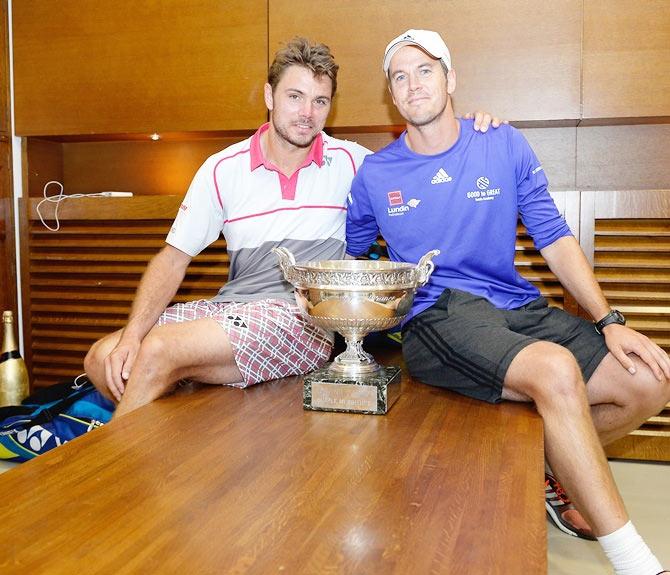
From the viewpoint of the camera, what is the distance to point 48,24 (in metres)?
3.11

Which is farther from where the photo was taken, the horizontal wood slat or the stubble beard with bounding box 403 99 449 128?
the horizontal wood slat

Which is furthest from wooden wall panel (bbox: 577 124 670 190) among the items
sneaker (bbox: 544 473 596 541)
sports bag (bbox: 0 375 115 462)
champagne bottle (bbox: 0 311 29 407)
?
champagne bottle (bbox: 0 311 29 407)

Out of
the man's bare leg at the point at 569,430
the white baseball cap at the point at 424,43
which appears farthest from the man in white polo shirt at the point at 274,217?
the man's bare leg at the point at 569,430

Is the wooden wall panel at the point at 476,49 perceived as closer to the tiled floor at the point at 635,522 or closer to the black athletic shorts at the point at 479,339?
the black athletic shorts at the point at 479,339

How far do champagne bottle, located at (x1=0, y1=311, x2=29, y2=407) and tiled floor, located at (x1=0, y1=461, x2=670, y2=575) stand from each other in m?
0.40

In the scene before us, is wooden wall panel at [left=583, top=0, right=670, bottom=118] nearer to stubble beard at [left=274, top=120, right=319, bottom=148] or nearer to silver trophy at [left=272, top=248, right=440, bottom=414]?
stubble beard at [left=274, top=120, right=319, bottom=148]

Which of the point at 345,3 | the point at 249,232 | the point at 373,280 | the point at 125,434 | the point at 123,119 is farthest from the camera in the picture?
the point at 123,119

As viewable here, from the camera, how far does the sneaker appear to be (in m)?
1.86

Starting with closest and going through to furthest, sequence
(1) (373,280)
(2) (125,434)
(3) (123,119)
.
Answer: (2) (125,434) → (1) (373,280) → (3) (123,119)

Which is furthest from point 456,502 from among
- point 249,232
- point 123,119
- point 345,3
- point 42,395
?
point 123,119

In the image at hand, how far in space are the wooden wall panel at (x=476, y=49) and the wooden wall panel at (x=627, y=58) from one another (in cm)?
6

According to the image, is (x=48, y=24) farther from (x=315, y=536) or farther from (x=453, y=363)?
(x=315, y=536)

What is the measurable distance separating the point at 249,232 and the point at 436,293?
0.62 meters

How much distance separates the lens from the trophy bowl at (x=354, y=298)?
1.60m
